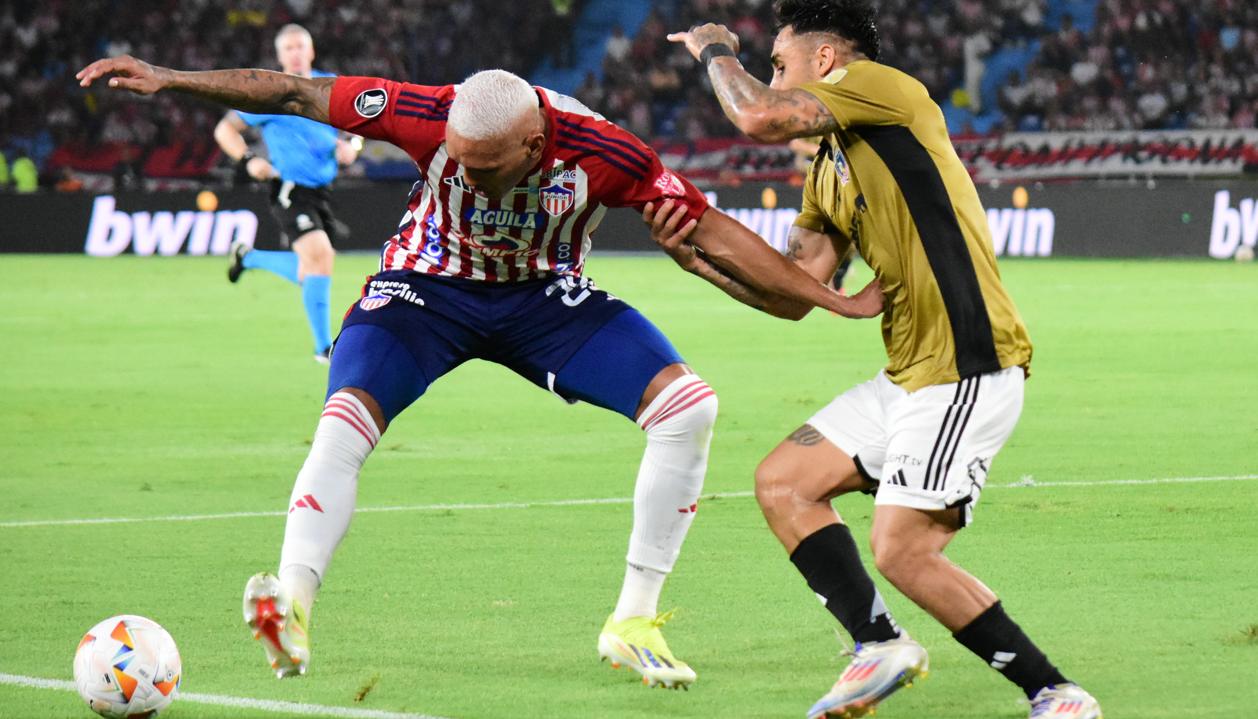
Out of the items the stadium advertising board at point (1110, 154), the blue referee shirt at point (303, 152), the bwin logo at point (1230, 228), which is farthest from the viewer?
the stadium advertising board at point (1110, 154)

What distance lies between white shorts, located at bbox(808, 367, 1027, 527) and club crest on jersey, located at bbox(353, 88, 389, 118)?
1.74 metres

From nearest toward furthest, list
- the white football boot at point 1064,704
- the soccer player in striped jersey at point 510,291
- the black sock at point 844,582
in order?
the white football boot at point 1064,704
the black sock at point 844,582
the soccer player in striped jersey at point 510,291

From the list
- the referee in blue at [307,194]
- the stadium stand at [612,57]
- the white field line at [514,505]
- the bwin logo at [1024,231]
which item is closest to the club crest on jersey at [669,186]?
the white field line at [514,505]

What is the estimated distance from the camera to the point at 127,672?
4828 millimetres

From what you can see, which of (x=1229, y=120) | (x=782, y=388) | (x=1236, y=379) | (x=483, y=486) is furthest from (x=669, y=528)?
(x=1229, y=120)

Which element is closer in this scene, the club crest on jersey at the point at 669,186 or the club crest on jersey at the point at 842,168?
the club crest on jersey at the point at 842,168

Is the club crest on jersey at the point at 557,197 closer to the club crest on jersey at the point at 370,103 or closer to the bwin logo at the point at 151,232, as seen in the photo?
the club crest on jersey at the point at 370,103

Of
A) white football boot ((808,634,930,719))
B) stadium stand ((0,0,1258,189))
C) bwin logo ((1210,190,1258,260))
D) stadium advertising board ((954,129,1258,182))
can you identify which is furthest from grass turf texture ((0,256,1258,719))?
stadium stand ((0,0,1258,189))

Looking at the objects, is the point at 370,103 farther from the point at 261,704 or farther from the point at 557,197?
the point at 261,704

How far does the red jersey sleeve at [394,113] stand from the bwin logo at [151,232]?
23.8m

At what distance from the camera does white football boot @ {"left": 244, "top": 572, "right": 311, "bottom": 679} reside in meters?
4.77

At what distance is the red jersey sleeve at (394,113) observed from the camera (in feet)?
18.2

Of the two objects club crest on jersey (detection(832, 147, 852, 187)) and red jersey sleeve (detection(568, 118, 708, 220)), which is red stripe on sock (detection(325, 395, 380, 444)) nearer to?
red jersey sleeve (detection(568, 118, 708, 220))

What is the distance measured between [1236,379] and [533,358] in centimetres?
852
